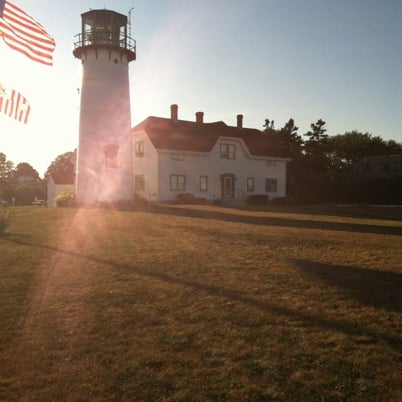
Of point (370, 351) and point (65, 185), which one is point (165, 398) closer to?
point (370, 351)

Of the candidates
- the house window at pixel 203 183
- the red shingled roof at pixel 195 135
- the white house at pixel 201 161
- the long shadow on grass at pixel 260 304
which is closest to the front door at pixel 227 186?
the white house at pixel 201 161

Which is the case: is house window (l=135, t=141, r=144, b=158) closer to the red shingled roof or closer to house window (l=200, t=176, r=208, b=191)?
the red shingled roof

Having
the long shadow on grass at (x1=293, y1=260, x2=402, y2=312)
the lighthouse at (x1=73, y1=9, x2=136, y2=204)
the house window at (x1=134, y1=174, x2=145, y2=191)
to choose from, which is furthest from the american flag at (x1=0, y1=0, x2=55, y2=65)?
the house window at (x1=134, y1=174, x2=145, y2=191)

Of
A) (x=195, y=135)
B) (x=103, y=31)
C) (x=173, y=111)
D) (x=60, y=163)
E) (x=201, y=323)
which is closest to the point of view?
(x=201, y=323)

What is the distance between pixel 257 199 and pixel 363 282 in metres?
30.7

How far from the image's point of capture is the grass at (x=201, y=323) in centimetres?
478

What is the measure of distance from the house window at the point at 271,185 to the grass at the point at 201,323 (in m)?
29.0

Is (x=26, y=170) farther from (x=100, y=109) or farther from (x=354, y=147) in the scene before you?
(x=100, y=109)

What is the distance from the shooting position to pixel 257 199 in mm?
39156

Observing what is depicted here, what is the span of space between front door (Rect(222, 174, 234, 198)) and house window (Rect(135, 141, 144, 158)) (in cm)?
695

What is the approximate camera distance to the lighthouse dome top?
29.5 meters

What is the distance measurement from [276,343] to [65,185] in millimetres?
46392

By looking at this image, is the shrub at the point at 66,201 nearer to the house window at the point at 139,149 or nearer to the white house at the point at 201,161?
the white house at the point at 201,161

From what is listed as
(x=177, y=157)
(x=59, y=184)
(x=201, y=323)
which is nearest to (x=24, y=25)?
(x=201, y=323)
